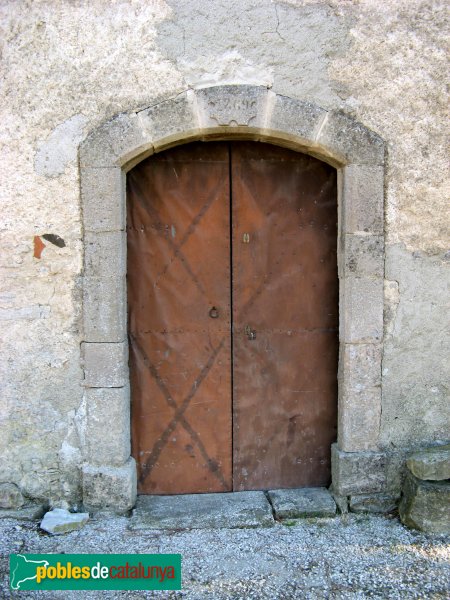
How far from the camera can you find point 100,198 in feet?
9.52

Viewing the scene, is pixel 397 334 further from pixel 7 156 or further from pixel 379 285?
pixel 7 156

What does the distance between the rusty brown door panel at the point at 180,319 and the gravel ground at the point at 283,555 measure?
18.4 inches

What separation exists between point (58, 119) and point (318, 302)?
6.13 feet

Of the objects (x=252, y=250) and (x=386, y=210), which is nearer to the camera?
(x=386, y=210)

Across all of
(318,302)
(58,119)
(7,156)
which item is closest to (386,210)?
(318,302)

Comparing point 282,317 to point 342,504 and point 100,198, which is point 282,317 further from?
point 100,198

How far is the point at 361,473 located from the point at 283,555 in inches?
27.6

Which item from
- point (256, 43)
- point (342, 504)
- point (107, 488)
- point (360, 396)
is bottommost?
point (342, 504)

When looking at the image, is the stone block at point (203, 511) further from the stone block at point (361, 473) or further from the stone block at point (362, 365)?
the stone block at point (362, 365)

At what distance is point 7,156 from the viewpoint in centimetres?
288

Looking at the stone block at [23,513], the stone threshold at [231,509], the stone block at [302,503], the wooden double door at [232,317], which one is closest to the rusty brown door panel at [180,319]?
the wooden double door at [232,317]

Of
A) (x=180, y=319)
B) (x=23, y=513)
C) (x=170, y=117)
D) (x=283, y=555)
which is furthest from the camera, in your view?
(x=180, y=319)

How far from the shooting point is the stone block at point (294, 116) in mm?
2904

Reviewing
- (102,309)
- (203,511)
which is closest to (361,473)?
(203,511)
